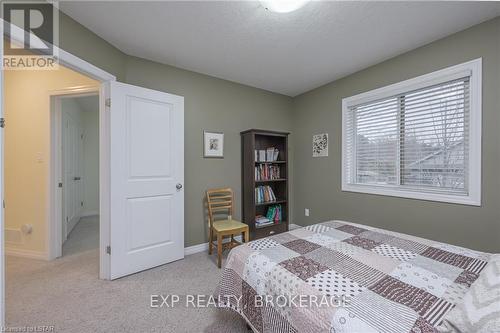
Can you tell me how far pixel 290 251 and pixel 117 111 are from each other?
2134mm

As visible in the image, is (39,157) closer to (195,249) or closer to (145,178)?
(145,178)

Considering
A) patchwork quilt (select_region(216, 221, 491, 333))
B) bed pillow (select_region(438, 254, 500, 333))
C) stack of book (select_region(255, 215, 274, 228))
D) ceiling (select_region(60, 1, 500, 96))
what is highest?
ceiling (select_region(60, 1, 500, 96))

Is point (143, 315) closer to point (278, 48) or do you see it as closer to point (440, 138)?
point (278, 48)

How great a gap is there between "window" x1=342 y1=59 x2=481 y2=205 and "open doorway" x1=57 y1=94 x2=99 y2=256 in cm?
389

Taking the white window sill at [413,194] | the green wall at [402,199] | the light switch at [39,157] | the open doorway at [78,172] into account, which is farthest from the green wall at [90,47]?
the white window sill at [413,194]

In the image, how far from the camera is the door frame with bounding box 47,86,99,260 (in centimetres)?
256

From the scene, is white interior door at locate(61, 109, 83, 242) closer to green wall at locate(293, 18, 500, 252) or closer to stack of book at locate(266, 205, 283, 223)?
stack of book at locate(266, 205, 283, 223)

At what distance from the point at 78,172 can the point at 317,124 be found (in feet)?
15.8

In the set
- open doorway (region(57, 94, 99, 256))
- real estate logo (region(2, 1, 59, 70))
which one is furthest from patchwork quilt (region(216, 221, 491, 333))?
open doorway (region(57, 94, 99, 256))

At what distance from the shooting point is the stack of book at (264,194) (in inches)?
126

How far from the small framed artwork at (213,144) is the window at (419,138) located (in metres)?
1.79

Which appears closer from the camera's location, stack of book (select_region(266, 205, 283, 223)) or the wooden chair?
the wooden chair

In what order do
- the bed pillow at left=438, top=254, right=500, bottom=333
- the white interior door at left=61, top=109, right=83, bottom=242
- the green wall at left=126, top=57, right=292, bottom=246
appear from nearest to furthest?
the bed pillow at left=438, top=254, right=500, bottom=333 → the green wall at left=126, top=57, right=292, bottom=246 → the white interior door at left=61, top=109, right=83, bottom=242

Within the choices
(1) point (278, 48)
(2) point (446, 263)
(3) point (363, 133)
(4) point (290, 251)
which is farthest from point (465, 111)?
(4) point (290, 251)
